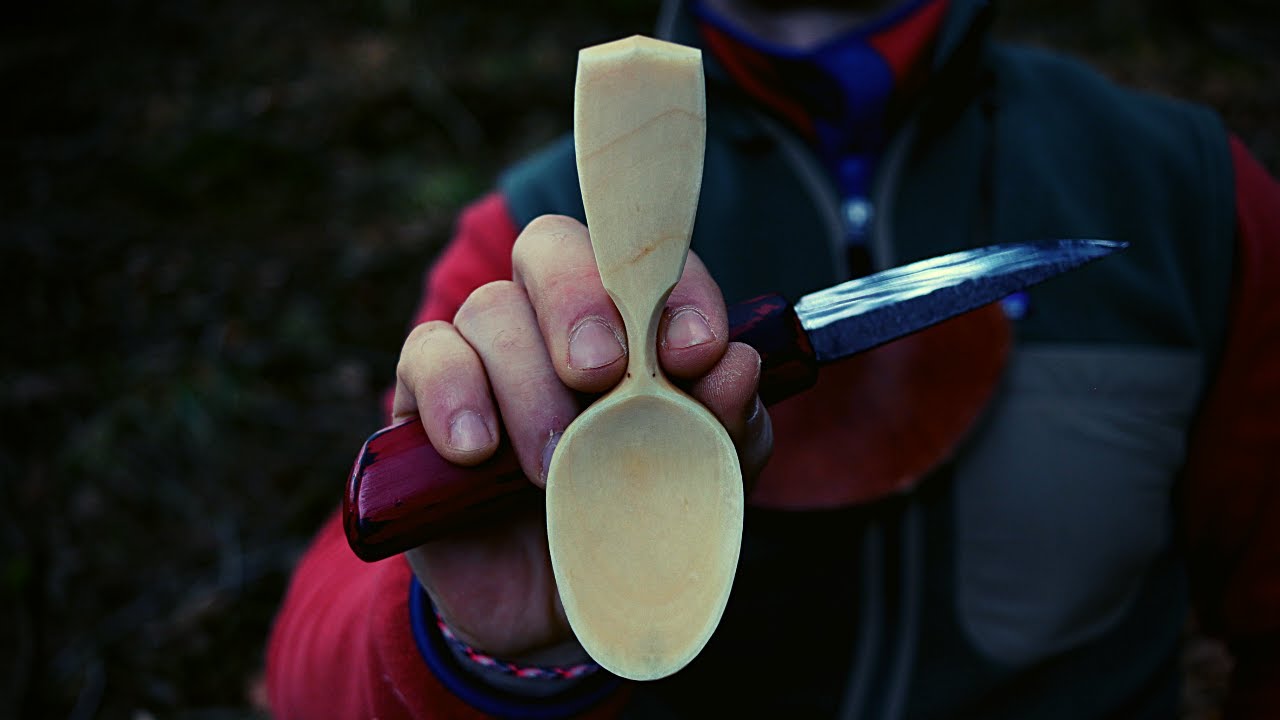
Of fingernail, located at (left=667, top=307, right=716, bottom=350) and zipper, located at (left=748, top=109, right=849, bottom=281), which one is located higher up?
fingernail, located at (left=667, top=307, right=716, bottom=350)

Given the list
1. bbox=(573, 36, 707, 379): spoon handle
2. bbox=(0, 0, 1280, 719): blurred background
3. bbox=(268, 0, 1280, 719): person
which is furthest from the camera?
bbox=(0, 0, 1280, 719): blurred background

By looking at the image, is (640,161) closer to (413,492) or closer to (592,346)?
(592,346)

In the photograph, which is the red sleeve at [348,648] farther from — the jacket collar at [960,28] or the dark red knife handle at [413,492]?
the jacket collar at [960,28]

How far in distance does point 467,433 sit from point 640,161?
25 cm

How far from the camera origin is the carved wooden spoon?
0.61 m

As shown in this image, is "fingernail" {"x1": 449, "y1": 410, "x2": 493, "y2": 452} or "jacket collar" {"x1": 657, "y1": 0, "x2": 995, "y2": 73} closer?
"fingernail" {"x1": 449, "y1": 410, "x2": 493, "y2": 452}

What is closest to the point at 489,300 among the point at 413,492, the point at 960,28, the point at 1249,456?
the point at 413,492

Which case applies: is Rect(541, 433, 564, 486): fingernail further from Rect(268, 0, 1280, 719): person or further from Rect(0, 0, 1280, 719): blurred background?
Rect(0, 0, 1280, 719): blurred background

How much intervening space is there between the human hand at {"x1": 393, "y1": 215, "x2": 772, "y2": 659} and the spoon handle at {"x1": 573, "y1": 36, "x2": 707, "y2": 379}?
3cm

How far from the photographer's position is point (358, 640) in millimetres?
853

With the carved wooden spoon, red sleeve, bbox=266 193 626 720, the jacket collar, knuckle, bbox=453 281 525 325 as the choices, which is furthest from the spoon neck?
the jacket collar

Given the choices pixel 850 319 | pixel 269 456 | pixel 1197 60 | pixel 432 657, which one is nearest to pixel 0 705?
pixel 269 456

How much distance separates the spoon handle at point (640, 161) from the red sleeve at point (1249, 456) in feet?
3.29

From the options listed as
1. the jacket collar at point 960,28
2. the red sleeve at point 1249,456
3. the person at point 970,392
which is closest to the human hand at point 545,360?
the person at point 970,392
